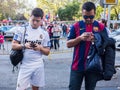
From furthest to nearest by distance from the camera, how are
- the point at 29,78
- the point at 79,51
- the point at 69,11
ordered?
1. the point at 69,11
2. the point at 29,78
3. the point at 79,51

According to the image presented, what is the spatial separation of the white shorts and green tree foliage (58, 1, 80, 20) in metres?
62.9

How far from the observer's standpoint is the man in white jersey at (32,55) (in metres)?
5.91

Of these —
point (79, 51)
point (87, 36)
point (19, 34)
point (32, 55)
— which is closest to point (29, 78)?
point (32, 55)

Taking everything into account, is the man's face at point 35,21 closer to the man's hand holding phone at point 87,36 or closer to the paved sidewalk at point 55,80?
the man's hand holding phone at point 87,36

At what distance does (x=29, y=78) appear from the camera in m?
6.01

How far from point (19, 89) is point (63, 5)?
7106cm

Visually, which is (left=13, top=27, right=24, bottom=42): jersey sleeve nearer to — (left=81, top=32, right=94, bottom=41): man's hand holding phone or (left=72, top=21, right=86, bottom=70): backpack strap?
(left=72, top=21, right=86, bottom=70): backpack strap

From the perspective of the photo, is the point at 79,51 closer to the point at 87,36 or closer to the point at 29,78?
the point at 87,36

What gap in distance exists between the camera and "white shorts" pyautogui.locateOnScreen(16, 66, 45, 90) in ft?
19.5

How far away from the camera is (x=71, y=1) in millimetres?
76312

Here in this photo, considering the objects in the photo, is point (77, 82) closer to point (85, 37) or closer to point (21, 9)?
point (85, 37)

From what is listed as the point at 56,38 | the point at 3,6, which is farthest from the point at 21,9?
the point at 56,38

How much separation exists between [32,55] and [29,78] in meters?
0.36

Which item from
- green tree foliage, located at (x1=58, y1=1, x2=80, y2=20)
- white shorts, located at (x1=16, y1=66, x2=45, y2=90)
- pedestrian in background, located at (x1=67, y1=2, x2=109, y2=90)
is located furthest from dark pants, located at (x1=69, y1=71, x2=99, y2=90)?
green tree foliage, located at (x1=58, y1=1, x2=80, y2=20)
